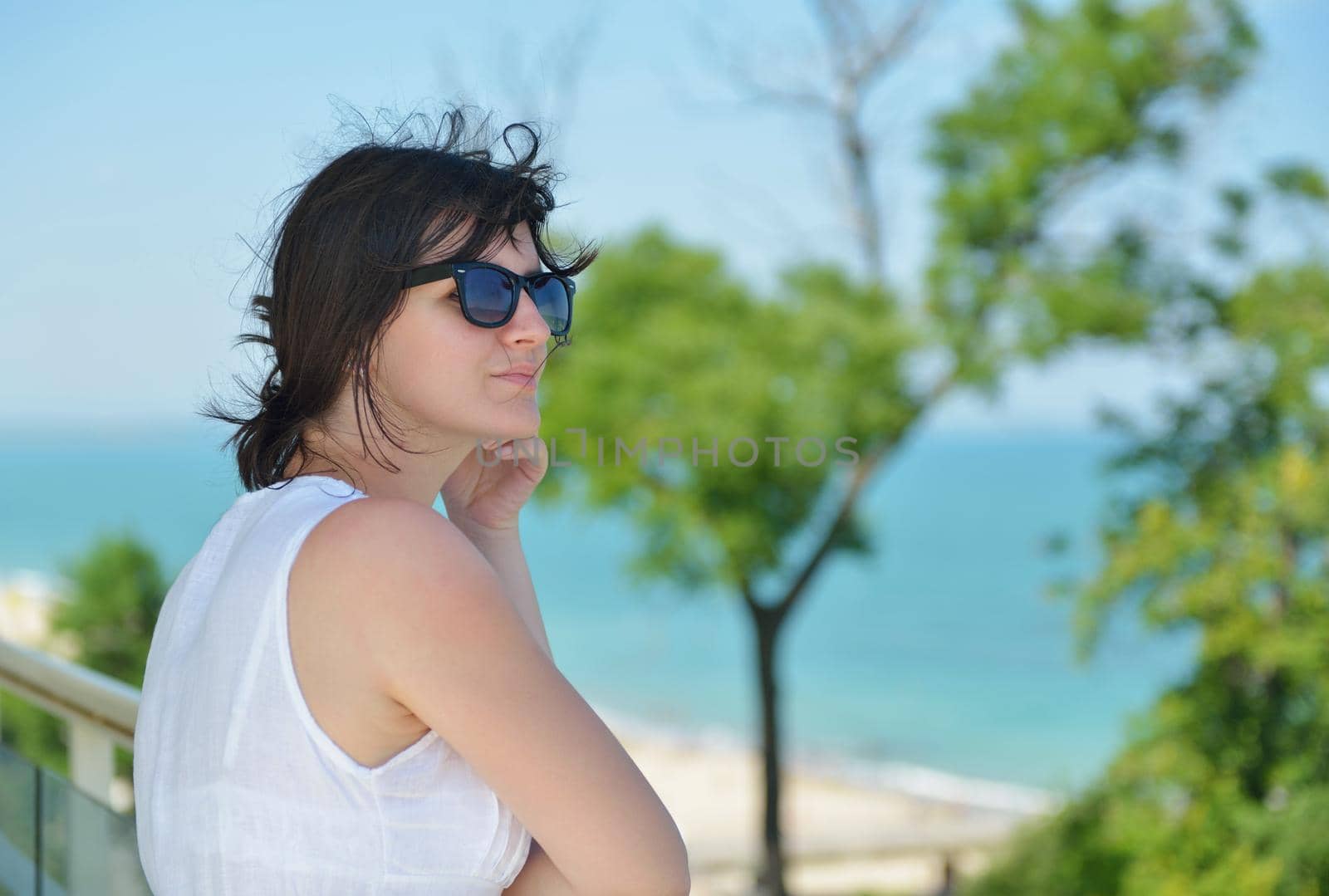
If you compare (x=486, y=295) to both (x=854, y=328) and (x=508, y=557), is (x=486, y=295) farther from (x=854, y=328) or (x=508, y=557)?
(x=854, y=328)

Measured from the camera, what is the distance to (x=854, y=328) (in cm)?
847

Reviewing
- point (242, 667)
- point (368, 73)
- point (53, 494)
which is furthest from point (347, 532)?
point (53, 494)

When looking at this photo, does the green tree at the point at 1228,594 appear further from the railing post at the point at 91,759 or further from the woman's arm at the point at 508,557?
the woman's arm at the point at 508,557

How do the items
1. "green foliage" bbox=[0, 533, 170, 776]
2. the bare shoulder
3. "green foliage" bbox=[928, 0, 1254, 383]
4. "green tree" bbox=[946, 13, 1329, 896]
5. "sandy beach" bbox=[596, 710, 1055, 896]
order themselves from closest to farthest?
1. the bare shoulder
2. "green tree" bbox=[946, 13, 1329, 896]
3. "green foliage" bbox=[0, 533, 170, 776]
4. "green foliage" bbox=[928, 0, 1254, 383]
5. "sandy beach" bbox=[596, 710, 1055, 896]

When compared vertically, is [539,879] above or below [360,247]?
below

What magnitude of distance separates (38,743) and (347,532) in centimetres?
684

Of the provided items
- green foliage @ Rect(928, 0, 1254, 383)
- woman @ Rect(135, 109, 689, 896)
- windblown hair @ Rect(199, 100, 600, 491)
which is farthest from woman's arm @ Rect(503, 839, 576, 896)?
green foliage @ Rect(928, 0, 1254, 383)

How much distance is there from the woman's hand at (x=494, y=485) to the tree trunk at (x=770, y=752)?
838cm

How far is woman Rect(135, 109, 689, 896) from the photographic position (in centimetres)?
78

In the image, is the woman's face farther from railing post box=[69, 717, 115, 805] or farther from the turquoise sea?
the turquoise sea

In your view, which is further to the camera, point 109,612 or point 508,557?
point 109,612

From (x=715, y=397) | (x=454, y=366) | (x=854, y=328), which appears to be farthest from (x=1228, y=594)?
(x=454, y=366)

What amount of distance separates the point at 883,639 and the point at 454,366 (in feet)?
119

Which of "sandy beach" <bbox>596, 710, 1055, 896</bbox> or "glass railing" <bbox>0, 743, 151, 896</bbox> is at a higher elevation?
"glass railing" <bbox>0, 743, 151, 896</bbox>
